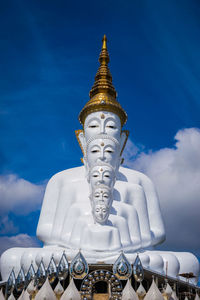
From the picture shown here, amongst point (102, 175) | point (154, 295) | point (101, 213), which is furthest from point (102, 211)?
point (154, 295)

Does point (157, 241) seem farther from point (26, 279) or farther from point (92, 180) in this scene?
point (26, 279)

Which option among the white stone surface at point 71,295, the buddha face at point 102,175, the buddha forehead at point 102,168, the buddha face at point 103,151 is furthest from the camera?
the buddha face at point 103,151

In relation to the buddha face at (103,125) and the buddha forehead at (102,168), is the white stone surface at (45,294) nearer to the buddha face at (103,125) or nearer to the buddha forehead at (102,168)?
the buddha forehead at (102,168)

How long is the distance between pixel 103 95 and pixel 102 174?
413 centimetres

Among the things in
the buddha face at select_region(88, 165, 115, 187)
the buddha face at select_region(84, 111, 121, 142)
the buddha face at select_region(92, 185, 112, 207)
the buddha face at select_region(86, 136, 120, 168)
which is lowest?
the buddha face at select_region(92, 185, 112, 207)

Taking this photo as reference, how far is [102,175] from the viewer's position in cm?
1488

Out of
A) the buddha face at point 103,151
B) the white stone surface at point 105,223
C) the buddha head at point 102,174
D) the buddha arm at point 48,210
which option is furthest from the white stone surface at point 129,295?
the buddha face at point 103,151

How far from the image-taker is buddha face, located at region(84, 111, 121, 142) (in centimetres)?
1620

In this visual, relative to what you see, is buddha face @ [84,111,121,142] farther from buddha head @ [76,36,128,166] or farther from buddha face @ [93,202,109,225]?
buddha face @ [93,202,109,225]

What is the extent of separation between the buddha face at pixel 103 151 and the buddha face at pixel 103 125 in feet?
1.71

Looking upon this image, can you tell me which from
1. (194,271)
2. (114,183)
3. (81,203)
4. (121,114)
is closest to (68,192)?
(81,203)

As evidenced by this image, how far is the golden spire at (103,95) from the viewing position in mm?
16500

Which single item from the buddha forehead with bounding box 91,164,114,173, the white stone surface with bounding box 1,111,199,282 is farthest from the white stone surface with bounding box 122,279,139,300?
the buddha forehead with bounding box 91,164,114,173

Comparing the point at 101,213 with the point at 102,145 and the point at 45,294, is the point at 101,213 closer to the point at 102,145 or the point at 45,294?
the point at 102,145
